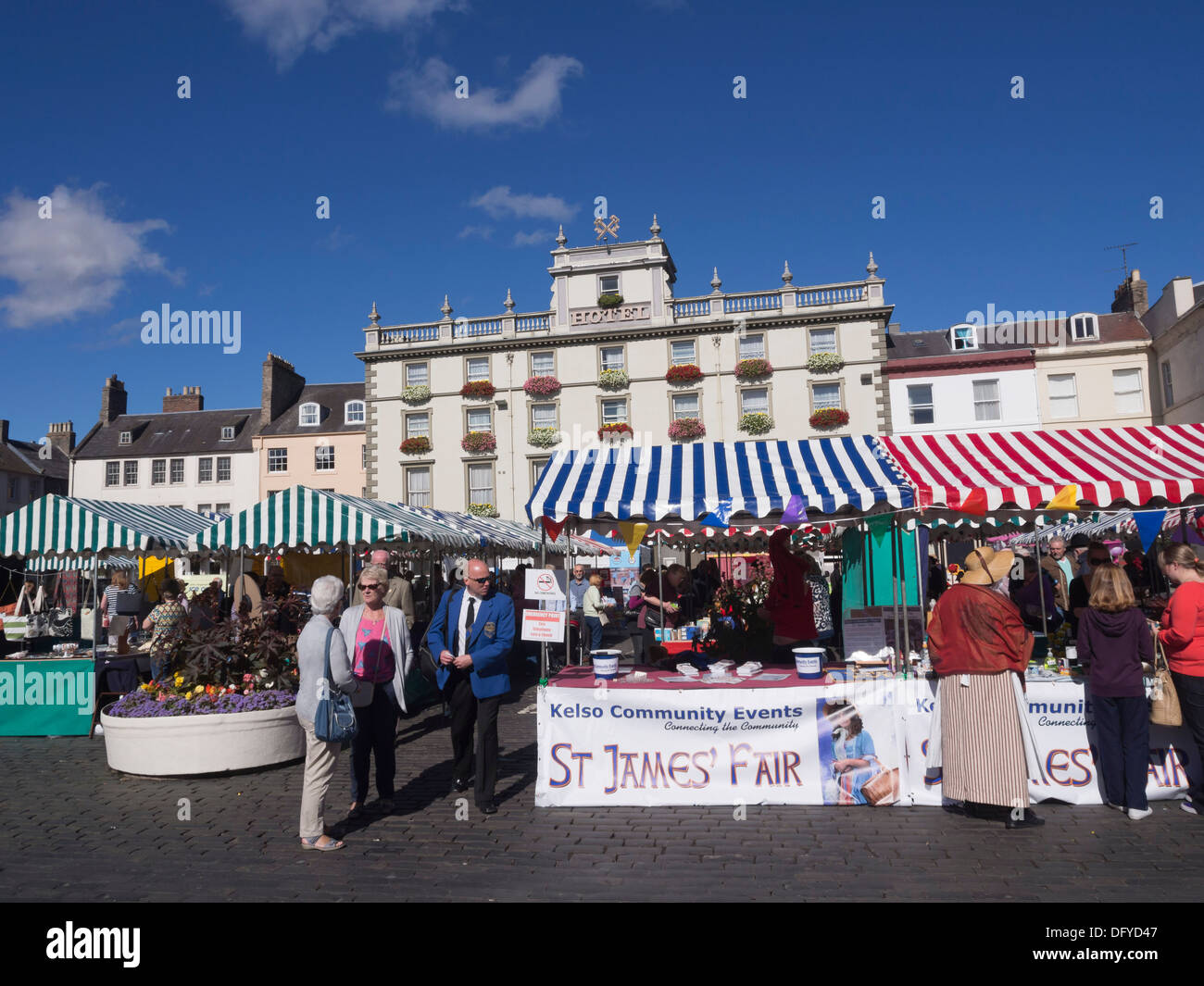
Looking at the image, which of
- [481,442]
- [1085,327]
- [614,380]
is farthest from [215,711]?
[1085,327]

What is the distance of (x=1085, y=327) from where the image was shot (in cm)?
3216

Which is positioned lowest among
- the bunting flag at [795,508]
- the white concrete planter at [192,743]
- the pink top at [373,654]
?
the white concrete planter at [192,743]

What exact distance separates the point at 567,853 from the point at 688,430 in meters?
27.7

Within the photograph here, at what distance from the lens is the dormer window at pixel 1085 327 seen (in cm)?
3209

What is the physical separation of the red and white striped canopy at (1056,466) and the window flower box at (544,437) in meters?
24.8

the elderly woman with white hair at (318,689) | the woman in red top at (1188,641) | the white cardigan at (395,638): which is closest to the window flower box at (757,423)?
the woman in red top at (1188,641)

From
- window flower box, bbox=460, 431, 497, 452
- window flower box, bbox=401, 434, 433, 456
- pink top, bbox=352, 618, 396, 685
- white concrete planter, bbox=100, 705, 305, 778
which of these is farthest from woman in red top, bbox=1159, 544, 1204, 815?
window flower box, bbox=401, 434, 433, 456

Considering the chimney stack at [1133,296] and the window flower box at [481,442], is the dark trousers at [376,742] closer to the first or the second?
the window flower box at [481,442]

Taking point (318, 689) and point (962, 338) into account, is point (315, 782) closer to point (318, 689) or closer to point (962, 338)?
point (318, 689)

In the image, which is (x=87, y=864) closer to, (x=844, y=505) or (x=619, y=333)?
(x=844, y=505)

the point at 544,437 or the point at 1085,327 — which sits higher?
the point at 1085,327

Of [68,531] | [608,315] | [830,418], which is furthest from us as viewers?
[608,315]

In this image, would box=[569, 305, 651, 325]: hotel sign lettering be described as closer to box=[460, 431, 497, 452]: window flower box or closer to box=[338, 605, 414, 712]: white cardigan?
box=[460, 431, 497, 452]: window flower box
